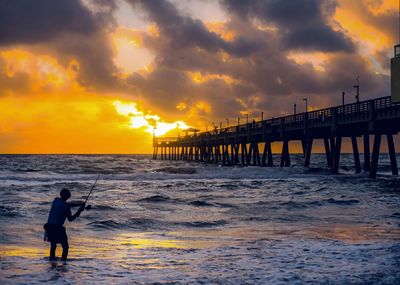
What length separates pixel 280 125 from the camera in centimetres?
4800

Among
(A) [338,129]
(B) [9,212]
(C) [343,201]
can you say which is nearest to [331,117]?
(A) [338,129]

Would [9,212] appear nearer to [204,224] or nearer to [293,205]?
[204,224]

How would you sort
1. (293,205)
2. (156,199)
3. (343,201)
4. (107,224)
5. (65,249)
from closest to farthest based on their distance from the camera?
(65,249)
(107,224)
(293,205)
(343,201)
(156,199)

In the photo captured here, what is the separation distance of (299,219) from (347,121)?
20.1m

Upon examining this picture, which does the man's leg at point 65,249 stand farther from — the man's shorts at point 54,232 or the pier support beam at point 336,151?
the pier support beam at point 336,151

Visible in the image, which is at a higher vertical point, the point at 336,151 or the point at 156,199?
the point at 336,151

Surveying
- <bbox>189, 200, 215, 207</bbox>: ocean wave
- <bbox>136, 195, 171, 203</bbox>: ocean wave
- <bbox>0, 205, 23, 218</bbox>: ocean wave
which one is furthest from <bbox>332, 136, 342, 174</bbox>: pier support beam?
<bbox>0, 205, 23, 218</bbox>: ocean wave

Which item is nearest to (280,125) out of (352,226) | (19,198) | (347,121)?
(347,121)

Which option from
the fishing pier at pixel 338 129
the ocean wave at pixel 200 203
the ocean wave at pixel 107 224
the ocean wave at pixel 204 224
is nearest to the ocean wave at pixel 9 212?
→ the ocean wave at pixel 107 224

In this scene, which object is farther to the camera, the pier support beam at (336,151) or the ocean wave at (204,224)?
the pier support beam at (336,151)

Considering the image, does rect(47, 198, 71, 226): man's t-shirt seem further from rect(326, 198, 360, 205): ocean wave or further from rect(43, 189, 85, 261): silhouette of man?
rect(326, 198, 360, 205): ocean wave

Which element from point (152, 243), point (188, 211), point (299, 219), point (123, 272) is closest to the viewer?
point (123, 272)

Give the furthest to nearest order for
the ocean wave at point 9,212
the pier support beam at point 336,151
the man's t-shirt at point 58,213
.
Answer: the pier support beam at point 336,151
the ocean wave at point 9,212
the man's t-shirt at point 58,213

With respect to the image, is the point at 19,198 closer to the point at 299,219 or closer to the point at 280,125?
the point at 299,219
